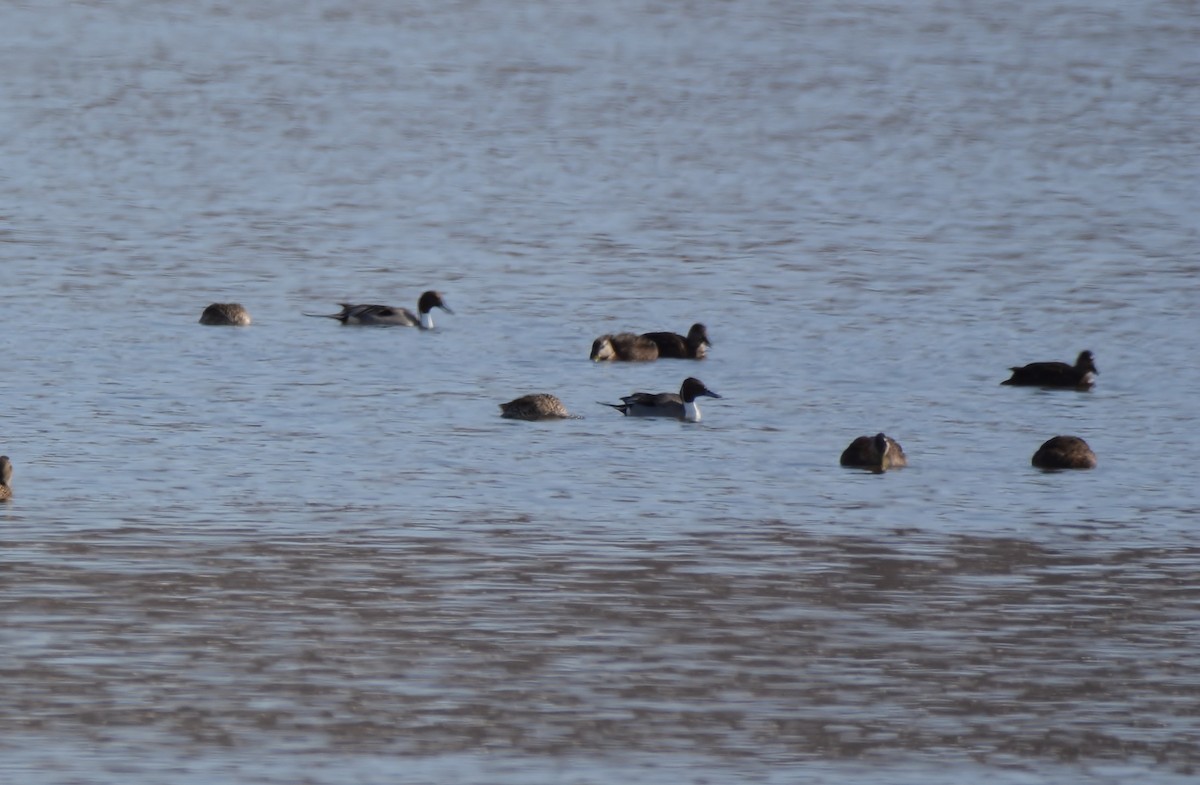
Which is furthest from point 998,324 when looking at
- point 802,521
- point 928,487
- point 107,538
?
point 107,538

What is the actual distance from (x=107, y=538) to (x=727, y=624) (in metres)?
4.49

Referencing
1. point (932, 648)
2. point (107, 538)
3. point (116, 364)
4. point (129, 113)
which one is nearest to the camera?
point (932, 648)

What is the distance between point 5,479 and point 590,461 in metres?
4.89

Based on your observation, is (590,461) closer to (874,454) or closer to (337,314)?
(874,454)

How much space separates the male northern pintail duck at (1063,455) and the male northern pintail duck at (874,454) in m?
1.12

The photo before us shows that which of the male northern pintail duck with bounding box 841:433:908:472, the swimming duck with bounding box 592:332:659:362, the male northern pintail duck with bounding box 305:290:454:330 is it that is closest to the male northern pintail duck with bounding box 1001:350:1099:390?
the swimming duck with bounding box 592:332:659:362

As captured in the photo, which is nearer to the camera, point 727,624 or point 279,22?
point 727,624

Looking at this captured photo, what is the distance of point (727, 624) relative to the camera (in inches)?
567

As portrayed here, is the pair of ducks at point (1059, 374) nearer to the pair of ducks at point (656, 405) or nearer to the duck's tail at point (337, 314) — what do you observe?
the pair of ducks at point (656, 405)

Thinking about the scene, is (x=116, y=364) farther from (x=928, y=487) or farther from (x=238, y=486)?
(x=928, y=487)

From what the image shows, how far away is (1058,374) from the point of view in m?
24.6

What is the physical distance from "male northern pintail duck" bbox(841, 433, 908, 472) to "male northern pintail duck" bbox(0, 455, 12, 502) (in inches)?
257

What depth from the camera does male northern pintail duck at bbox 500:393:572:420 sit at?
22.2 meters

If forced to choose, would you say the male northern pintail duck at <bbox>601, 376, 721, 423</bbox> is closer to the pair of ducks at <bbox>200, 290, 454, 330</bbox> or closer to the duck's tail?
the pair of ducks at <bbox>200, 290, 454, 330</bbox>
